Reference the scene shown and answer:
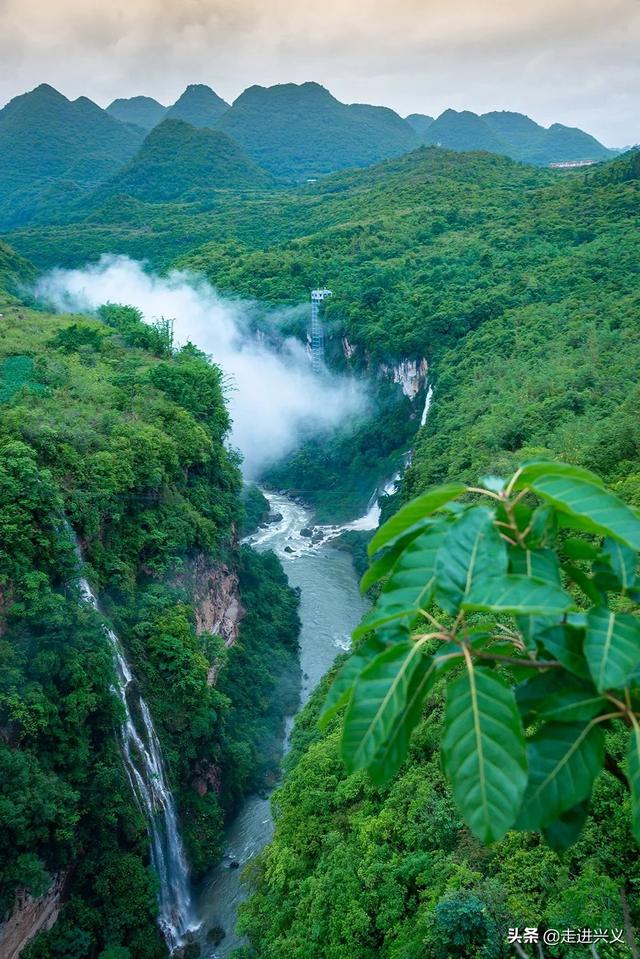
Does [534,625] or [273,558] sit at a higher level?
[534,625]

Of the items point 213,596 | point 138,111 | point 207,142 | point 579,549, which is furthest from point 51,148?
point 579,549

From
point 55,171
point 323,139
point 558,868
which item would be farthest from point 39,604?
point 323,139

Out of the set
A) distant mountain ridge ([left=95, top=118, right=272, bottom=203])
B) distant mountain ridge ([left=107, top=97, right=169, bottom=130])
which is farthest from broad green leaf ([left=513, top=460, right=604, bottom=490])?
distant mountain ridge ([left=107, top=97, right=169, bottom=130])

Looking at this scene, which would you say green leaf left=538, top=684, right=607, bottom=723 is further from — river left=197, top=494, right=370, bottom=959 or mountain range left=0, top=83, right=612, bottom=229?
mountain range left=0, top=83, right=612, bottom=229

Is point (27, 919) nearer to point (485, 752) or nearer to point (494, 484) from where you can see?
point (485, 752)

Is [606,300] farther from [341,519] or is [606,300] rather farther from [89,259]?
[89,259]
